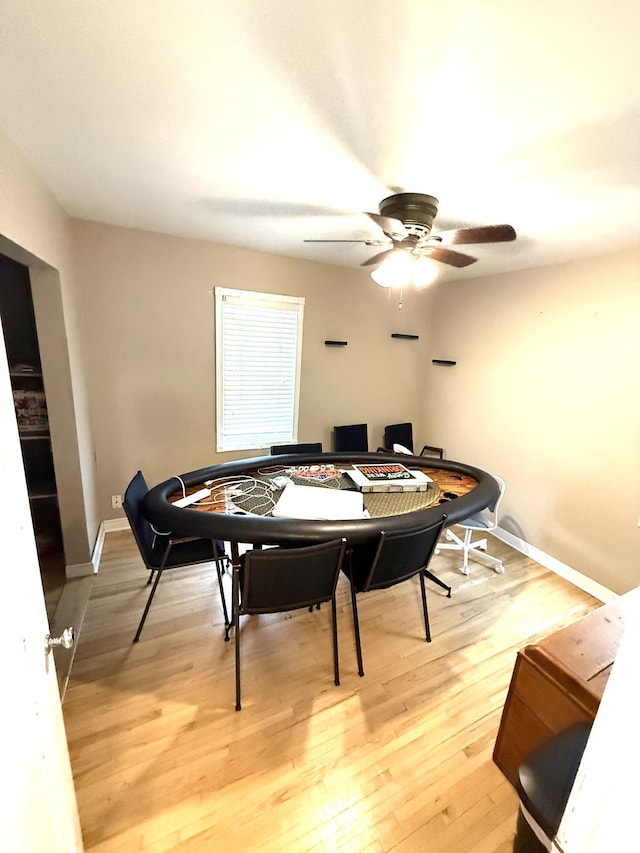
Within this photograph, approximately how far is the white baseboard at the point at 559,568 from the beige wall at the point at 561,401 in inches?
1.9

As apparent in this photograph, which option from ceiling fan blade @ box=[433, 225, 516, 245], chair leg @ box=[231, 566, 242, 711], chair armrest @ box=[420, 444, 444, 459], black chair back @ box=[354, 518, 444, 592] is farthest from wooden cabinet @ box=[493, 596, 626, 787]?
chair armrest @ box=[420, 444, 444, 459]

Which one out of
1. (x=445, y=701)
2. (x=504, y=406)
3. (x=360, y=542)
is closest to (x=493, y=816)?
(x=445, y=701)

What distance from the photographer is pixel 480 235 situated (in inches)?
63.8

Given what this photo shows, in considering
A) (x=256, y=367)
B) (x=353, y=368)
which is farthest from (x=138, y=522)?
(x=353, y=368)

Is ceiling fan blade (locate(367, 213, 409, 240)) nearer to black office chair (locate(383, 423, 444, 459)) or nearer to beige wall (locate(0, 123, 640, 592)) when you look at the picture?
beige wall (locate(0, 123, 640, 592))

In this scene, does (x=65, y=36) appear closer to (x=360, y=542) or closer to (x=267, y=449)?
(x=360, y=542)

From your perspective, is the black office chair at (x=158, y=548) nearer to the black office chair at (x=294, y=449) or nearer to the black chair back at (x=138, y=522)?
the black chair back at (x=138, y=522)

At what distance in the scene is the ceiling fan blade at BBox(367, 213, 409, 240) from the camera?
61.9 inches

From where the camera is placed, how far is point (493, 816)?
129cm

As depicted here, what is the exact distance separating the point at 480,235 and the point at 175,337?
2395 mm

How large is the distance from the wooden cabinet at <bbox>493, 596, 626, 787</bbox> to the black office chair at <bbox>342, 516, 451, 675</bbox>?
0.60 meters

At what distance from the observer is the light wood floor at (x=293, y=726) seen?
124 cm

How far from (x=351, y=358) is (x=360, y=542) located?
240 centimetres

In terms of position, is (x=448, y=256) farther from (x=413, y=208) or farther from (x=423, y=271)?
(x=413, y=208)
